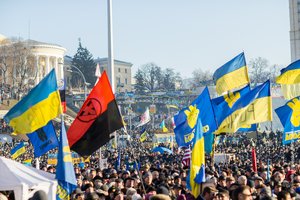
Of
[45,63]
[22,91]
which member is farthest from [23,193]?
[45,63]

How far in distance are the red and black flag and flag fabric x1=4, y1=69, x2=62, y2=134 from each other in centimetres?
116

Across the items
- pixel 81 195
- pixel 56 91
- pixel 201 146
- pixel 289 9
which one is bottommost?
pixel 81 195

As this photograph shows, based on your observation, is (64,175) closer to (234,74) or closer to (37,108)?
(37,108)

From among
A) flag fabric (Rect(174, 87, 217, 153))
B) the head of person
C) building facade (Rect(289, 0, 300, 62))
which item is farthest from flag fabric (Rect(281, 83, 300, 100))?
building facade (Rect(289, 0, 300, 62))

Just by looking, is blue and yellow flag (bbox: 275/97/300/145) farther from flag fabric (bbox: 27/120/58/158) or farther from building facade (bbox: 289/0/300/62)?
building facade (bbox: 289/0/300/62)

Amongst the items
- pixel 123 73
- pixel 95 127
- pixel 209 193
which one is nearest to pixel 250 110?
pixel 95 127

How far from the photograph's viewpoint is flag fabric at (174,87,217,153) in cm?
1702

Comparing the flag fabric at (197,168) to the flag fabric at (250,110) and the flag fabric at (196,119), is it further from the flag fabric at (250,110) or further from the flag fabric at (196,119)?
the flag fabric at (196,119)

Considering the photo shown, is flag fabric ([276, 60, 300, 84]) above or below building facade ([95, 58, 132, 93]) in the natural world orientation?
below

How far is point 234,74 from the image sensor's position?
17.8 meters

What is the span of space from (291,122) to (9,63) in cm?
8259

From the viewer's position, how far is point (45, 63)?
108 m

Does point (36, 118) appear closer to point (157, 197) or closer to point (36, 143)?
point (36, 143)

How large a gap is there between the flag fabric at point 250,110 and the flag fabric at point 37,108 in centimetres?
402
